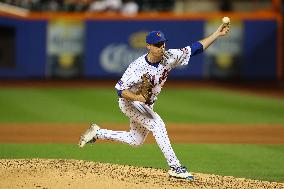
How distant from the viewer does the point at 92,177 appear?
798 cm

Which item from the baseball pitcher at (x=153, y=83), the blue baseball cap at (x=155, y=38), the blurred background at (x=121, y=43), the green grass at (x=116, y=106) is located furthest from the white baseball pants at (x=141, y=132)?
the blurred background at (x=121, y=43)

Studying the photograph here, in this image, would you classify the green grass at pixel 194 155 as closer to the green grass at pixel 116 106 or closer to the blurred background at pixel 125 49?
the green grass at pixel 116 106

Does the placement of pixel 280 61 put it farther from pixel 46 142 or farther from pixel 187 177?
pixel 187 177

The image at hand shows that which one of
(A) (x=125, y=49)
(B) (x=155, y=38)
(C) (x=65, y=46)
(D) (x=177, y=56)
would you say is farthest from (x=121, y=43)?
(B) (x=155, y=38)

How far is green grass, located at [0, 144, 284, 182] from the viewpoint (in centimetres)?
948

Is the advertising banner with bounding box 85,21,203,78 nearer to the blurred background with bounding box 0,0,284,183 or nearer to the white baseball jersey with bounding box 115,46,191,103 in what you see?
the blurred background with bounding box 0,0,284,183

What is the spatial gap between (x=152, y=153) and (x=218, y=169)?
5.40ft

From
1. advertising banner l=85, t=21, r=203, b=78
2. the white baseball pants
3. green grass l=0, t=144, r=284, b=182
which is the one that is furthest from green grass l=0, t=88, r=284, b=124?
the white baseball pants

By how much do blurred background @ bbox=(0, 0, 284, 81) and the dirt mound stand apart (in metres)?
13.0

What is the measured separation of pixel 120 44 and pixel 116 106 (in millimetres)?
5145

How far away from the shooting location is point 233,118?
15328 millimetres

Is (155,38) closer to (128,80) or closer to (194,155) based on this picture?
(128,80)

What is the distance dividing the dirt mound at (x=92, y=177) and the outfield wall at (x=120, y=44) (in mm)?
12968

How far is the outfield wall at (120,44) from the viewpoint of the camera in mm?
22016
